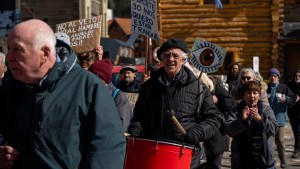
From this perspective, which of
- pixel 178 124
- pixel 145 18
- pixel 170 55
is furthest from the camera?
pixel 145 18

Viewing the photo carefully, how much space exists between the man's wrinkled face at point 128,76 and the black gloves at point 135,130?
5301 mm

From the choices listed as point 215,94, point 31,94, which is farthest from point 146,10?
point 31,94

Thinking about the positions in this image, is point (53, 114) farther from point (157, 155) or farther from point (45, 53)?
point (157, 155)

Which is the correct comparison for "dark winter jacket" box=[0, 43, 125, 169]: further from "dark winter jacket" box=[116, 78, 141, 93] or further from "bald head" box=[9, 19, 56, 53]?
"dark winter jacket" box=[116, 78, 141, 93]

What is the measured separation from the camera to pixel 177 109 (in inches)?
232

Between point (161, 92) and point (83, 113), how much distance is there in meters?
2.67

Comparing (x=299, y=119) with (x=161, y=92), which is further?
(x=299, y=119)

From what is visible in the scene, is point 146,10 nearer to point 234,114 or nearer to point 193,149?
point 234,114

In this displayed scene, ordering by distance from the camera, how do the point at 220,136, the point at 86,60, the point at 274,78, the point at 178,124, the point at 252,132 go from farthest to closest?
1. the point at 274,78
2. the point at 220,136
3. the point at 86,60
4. the point at 252,132
5. the point at 178,124

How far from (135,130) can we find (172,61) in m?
0.66

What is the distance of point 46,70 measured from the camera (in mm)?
3324

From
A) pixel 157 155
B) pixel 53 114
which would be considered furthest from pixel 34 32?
pixel 157 155

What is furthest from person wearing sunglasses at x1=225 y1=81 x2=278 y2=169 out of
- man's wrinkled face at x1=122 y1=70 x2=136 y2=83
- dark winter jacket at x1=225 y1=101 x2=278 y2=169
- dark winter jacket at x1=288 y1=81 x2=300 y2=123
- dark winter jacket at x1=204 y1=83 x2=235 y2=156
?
dark winter jacket at x1=288 y1=81 x2=300 y2=123

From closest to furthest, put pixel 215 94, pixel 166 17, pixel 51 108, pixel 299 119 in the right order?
pixel 51 108 → pixel 215 94 → pixel 299 119 → pixel 166 17
